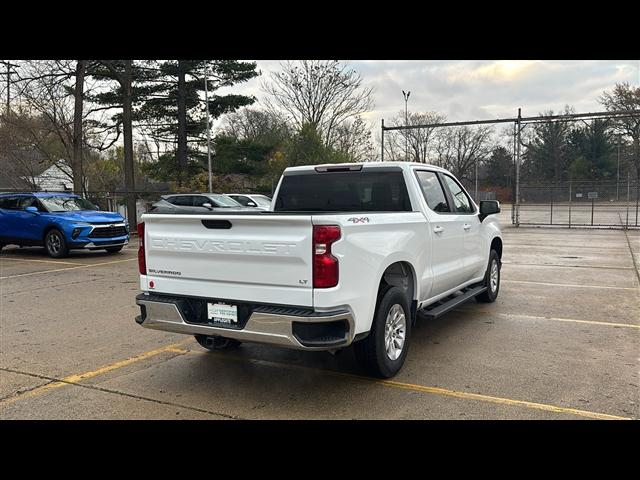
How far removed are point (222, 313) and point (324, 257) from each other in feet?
3.34

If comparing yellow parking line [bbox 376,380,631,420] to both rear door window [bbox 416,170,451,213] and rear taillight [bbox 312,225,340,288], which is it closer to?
rear taillight [bbox 312,225,340,288]

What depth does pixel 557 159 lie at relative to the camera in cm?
6444

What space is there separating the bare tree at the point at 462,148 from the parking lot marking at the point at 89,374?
69763 mm

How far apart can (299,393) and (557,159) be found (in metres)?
67.6

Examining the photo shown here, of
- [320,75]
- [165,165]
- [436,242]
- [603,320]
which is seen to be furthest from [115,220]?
[320,75]

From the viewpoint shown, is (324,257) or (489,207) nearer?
(324,257)

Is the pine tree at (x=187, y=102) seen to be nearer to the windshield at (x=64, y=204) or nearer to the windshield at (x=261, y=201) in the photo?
the windshield at (x=261, y=201)

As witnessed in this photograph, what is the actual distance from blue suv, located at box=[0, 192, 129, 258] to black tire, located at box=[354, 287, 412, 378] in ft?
35.8

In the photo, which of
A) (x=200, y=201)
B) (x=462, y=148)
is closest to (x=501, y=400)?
(x=200, y=201)

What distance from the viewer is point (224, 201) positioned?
64.5 feet

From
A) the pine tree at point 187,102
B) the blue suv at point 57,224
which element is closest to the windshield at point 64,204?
the blue suv at point 57,224

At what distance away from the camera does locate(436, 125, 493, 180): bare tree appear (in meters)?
73.6

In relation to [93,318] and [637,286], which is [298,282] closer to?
[93,318]

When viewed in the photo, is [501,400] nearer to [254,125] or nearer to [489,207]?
[489,207]
